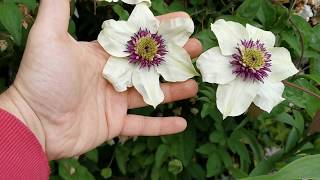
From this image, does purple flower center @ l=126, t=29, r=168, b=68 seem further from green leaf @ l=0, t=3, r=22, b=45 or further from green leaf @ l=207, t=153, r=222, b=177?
green leaf @ l=207, t=153, r=222, b=177

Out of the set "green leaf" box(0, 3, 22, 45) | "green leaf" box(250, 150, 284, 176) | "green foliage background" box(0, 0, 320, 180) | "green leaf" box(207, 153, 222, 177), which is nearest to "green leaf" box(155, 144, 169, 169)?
"green foliage background" box(0, 0, 320, 180)

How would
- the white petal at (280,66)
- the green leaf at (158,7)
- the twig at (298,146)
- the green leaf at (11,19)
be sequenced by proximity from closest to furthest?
the green leaf at (11,19) < the white petal at (280,66) < the green leaf at (158,7) < the twig at (298,146)

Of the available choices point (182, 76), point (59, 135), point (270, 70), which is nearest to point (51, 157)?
point (59, 135)

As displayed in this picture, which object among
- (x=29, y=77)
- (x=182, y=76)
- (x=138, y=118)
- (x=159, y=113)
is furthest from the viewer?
(x=159, y=113)

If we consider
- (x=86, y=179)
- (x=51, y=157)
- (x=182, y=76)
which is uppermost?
(x=182, y=76)

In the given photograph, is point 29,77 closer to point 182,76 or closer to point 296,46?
point 182,76

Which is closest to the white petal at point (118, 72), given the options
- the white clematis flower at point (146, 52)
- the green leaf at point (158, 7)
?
the white clematis flower at point (146, 52)

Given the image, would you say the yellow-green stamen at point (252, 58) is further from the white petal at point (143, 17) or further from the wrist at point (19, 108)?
the wrist at point (19, 108)
